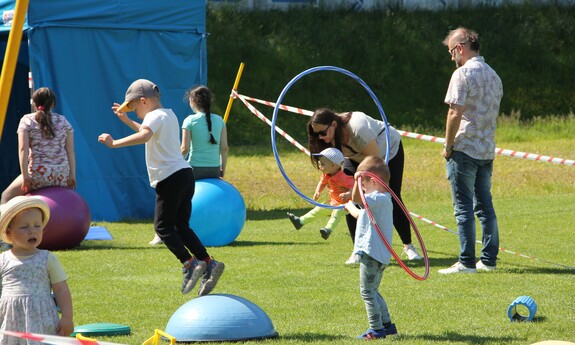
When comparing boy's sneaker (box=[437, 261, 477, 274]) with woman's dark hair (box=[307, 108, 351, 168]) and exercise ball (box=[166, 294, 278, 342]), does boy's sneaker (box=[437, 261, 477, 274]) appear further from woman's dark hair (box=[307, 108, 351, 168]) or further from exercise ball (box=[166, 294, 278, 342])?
exercise ball (box=[166, 294, 278, 342])

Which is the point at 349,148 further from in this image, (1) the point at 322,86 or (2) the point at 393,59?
(2) the point at 393,59

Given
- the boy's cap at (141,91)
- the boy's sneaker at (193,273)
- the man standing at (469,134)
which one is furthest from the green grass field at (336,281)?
the boy's cap at (141,91)

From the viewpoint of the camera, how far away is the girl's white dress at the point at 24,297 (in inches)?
201

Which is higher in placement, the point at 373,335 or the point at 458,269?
the point at 373,335

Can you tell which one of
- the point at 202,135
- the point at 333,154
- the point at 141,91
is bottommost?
the point at 202,135

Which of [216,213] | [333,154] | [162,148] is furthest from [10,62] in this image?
[216,213]

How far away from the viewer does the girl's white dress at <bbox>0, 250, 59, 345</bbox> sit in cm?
509

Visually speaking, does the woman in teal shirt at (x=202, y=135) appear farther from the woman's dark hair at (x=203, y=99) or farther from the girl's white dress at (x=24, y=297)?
the girl's white dress at (x=24, y=297)

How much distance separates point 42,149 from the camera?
Result: 11500 millimetres

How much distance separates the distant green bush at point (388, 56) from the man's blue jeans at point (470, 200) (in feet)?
72.0

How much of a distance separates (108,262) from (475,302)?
13.5ft

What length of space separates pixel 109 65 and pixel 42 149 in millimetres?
2908

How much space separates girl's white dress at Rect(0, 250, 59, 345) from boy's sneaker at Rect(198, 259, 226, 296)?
2.54 m

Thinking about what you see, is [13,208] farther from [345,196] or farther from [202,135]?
[202,135]
